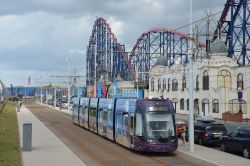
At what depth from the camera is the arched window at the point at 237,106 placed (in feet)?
242

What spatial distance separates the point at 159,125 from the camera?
25125 millimetres

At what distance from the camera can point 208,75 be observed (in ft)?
264

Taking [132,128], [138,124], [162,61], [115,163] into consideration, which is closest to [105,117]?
[132,128]

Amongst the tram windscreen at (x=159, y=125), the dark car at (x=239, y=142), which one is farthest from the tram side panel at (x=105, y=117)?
the dark car at (x=239, y=142)

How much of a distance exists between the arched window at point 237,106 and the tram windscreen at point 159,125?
50673 mm

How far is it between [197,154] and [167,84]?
7401 centimetres

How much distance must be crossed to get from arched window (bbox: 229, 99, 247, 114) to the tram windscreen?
166 ft

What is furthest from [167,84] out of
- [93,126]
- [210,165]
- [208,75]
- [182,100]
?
[210,165]

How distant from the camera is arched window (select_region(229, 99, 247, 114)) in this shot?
73750mm

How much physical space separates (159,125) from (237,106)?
52690 mm

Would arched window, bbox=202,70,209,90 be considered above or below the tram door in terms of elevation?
above

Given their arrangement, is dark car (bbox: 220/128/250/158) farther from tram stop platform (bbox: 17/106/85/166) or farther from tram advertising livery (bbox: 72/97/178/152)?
tram stop platform (bbox: 17/106/85/166)

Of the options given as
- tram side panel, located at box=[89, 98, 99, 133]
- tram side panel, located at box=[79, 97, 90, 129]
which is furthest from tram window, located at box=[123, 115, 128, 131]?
tram side panel, located at box=[79, 97, 90, 129]

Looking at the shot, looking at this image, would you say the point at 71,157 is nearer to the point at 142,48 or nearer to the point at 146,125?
the point at 146,125
